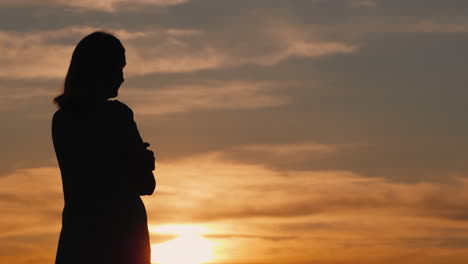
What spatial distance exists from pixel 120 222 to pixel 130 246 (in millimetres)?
192

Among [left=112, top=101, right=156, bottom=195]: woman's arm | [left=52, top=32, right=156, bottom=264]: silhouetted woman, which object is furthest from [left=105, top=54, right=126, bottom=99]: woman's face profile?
[left=112, top=101, right=156, bottom=195]: woman's arm

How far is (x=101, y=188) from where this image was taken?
35812 mm

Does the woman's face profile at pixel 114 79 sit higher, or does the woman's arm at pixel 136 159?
the woman's face profile at pixel 114 79

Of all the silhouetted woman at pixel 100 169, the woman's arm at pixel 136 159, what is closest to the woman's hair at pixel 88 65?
the silhouetted woman at pixel 100 169

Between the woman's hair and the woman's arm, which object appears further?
the woman's hair

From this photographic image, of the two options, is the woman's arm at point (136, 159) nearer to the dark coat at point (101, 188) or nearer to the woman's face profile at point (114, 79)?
the dark coat at point (101, 188)

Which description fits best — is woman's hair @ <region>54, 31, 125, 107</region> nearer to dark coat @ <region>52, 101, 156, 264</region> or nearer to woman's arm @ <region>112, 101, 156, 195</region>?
dark coat @ <region>52, 101, 156, 264</region>

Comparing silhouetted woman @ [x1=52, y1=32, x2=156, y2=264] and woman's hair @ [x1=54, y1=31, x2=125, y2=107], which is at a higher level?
woman's hair @ [x1=54, y1=31, x2=125, y2=107]

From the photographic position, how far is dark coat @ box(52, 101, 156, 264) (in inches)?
1410

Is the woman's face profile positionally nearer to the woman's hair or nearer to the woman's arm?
the woman's hair

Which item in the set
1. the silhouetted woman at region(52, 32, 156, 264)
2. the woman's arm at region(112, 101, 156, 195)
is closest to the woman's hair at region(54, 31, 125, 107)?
the silhouetted woman at region(52, 32, 156, 264)

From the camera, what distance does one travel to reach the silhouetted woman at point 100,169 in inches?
1410

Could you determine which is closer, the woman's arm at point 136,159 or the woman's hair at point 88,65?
the woman's arm at point 136,159

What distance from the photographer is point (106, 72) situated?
35.9m
